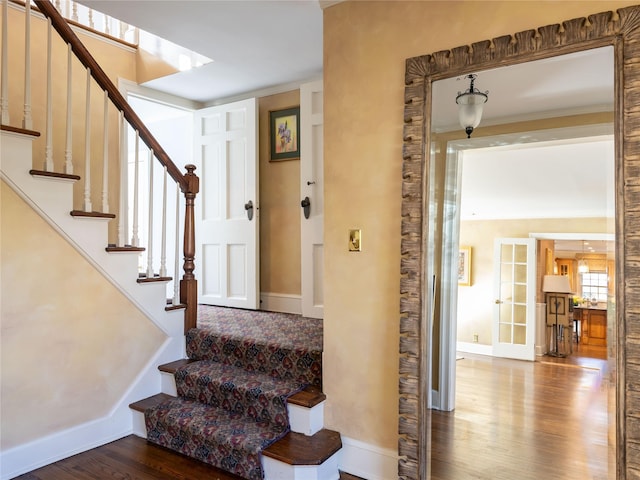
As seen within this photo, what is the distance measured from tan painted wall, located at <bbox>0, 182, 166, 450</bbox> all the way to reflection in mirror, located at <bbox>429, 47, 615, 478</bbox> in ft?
6.42

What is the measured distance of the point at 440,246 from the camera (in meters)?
2.00

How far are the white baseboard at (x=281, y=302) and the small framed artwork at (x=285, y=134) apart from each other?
1296mm

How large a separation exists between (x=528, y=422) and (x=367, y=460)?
81 centimetres

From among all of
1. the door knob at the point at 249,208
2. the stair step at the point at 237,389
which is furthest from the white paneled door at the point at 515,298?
the door knob at the point at 249,208

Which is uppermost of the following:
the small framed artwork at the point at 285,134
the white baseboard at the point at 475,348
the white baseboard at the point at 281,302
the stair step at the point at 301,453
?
the small framed artwork at the point at 285,134

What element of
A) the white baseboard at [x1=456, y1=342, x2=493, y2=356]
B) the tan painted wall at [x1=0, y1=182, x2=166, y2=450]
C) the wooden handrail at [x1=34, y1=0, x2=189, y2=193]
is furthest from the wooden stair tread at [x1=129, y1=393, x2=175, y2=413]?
the white baseboard at [x1=456, y1=342, x2=493, y2=356]

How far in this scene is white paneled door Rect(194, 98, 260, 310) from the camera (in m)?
3.99

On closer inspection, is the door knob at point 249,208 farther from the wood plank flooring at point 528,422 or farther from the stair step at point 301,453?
the wood plank flooring at point 528,422

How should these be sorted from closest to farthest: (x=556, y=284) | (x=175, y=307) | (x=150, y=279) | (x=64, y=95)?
1. (x=556, y=284)
2. (x=150, y=279)
3. (x=175, y=307)
4. (x=64, y=95)

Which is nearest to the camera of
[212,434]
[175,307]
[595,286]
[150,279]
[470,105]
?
[595,286]

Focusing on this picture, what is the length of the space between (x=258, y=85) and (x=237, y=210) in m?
1.20

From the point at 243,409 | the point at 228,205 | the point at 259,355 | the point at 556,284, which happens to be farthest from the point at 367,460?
the point at 228,205

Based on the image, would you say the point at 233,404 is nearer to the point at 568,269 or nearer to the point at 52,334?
the point at 52,334

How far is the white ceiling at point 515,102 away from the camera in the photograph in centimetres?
163
